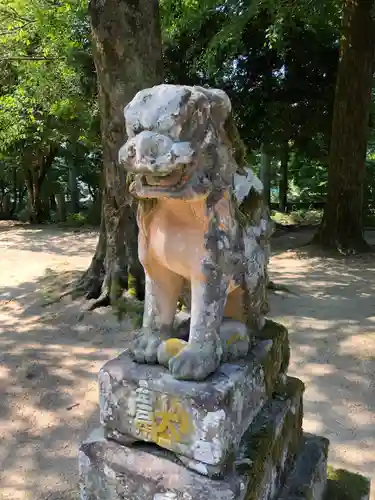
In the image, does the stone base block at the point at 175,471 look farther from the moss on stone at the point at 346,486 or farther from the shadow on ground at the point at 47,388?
the shadow on ground at the point at 47,388

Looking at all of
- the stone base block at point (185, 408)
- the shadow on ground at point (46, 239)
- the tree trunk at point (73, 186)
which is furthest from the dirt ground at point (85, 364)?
the tree trunk at point (73, 186)

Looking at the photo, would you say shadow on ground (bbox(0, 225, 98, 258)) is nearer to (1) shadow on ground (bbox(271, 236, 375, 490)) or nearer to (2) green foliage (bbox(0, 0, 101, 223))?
(2) green foliage (bbox(0, 0, 101, 223))

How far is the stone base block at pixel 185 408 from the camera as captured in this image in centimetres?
145

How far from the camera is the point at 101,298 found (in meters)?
4.88

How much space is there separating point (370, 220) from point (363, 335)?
713 cm

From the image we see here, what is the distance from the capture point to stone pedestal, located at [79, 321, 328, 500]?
1.45 metres

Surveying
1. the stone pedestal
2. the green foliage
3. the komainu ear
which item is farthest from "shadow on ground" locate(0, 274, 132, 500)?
the green foliage

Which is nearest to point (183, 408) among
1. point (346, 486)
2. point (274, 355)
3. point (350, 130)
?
point (274, 355)

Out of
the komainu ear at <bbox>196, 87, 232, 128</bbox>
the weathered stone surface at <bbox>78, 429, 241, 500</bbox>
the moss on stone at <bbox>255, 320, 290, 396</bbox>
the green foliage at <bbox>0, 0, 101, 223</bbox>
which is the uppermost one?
the green foliage at <bbox>0, 0, 101, 223</bbox>

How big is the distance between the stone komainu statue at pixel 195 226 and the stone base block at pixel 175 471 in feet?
0.94

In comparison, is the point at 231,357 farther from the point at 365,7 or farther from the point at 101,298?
the point at 365,7

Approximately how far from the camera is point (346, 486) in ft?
7.22

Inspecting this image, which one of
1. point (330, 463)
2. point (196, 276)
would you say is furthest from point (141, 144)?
point (330, 463)

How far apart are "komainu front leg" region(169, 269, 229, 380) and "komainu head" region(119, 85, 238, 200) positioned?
308mm
